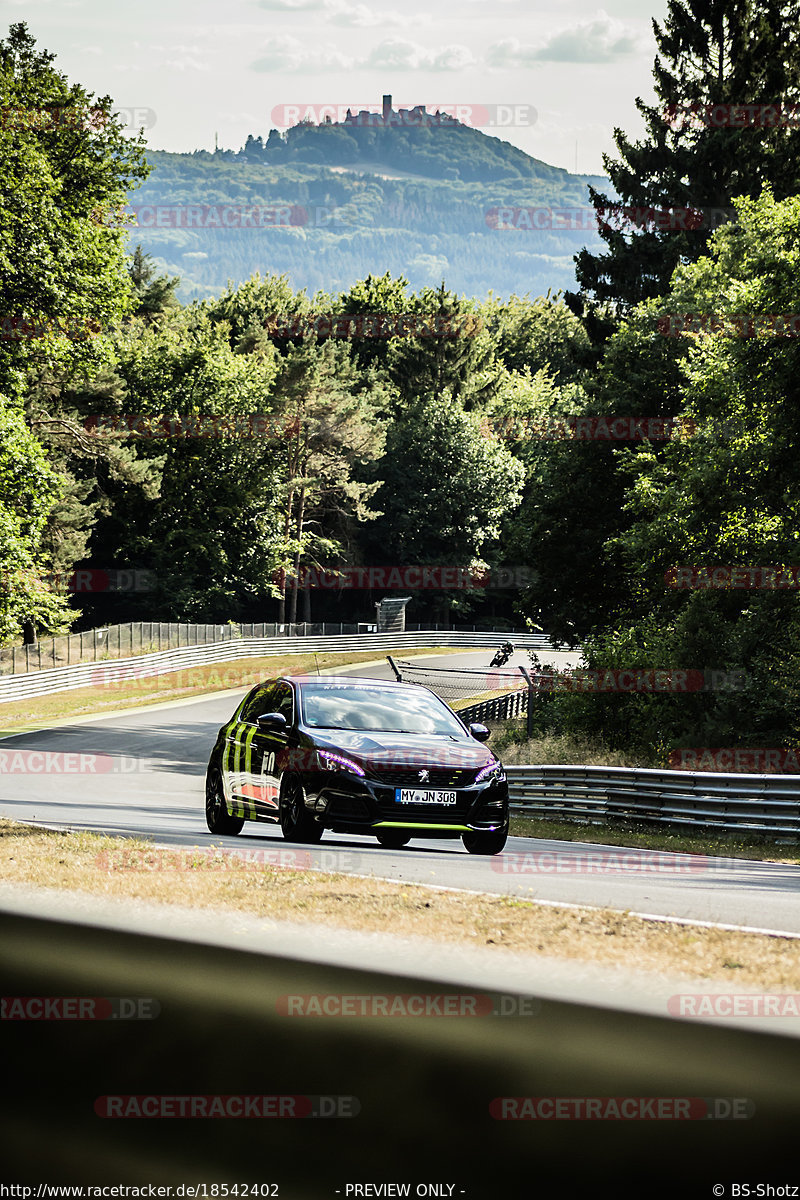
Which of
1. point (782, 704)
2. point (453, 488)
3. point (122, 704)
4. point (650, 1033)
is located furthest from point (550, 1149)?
point (453, 488)

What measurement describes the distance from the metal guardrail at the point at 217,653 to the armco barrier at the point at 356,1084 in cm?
4193

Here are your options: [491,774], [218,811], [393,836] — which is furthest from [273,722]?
[491,774]

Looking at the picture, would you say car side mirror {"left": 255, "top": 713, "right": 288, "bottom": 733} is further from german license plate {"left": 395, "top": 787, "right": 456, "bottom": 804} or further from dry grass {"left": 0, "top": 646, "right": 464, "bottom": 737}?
dry grass {"left": 0, "top": 646, "right": 464, "bottom": 737}

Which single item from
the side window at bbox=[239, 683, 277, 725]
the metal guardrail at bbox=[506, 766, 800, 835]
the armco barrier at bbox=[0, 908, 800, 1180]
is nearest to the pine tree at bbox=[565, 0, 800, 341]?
the metal guardrail at bbox=[506, 766, 800, 835]

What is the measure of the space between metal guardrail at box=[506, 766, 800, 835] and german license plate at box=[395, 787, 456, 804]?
6.83 meters

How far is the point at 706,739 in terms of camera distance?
2516 cm

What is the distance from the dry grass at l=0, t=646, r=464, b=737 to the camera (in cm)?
4212

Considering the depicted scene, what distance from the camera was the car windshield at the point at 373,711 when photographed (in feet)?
43.1

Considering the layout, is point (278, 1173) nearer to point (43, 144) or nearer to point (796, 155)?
point (43, 144)

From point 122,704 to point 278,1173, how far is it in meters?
43.5

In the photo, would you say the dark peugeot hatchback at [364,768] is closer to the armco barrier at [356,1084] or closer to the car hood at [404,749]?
the car hood at [404,749]

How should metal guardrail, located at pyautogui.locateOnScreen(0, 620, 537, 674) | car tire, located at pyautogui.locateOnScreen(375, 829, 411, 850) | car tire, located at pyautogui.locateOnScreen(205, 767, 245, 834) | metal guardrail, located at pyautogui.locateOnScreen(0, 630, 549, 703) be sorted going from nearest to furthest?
car tire, located at pyautogui.locateOnScreen(375, 829, 411, 850) → car tire, located at pyautogui.locateOnScreen(205, 767, 245, 834) → metal guardrail, located at pyautogui.locateOnScreen(0, 630, 549, 703) → metal guardrail, located at pyautogui.locateOnScreen(0, 620, 537, 674)

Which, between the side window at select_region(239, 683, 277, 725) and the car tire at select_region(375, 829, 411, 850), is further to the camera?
the side window at select_region(239, 683, 277, 725)

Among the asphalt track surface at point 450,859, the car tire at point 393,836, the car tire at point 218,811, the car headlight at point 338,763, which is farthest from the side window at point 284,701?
the car tire at point 393,836
